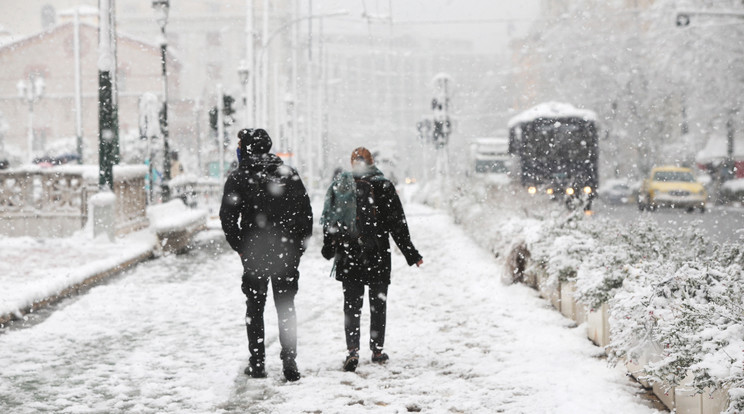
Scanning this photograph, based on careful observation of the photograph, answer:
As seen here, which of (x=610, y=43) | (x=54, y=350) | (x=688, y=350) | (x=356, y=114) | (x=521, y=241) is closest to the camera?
(x=688, y=350)

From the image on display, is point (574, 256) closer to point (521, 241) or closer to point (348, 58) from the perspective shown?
point (521, 241)

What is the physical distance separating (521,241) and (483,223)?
15.5ft

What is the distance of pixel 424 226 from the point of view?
70.4ft

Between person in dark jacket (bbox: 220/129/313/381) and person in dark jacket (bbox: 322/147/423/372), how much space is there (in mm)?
445

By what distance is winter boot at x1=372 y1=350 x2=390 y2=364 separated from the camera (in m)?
6.80

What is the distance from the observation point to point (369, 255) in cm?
657

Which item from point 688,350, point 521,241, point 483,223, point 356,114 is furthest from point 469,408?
point 356,114

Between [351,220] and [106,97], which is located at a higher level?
[106,97]

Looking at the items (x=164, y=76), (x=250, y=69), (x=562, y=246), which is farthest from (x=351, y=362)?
(x=250, y=69)

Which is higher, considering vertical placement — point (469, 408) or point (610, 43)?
point (610, 43)

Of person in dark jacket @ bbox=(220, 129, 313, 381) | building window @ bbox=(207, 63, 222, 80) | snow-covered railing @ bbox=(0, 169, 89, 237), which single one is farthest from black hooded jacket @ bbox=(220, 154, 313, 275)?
building window @ bbox=(207, 63, 222, 80)

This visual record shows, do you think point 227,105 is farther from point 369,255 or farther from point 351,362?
point 351,362

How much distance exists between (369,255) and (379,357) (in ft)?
2.89

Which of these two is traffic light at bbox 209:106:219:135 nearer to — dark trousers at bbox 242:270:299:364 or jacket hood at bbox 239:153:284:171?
jacket hood at bbox 239:153:284:171
